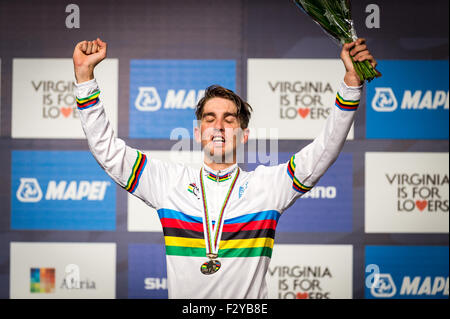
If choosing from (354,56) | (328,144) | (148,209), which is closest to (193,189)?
(328,144)

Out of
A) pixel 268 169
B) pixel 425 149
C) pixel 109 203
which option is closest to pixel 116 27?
pixel 109 203

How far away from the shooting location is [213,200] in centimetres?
155

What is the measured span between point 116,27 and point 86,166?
0.97m

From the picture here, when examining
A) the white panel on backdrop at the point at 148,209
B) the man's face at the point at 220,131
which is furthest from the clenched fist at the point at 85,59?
the white panel on backdrop at the point at 148,209

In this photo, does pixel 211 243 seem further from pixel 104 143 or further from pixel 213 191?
pixel 104 143

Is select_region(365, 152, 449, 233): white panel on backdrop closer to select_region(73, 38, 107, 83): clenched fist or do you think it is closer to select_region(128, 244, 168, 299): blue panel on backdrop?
select_region(128, 244, 168, 299): blue panel on backdrop

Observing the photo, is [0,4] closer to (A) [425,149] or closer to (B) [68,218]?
(B) [68,218]

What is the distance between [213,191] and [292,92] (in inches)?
59.8

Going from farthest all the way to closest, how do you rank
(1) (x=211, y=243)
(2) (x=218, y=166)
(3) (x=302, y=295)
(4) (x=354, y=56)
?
(3) (x=302, y=295), (2) (x=218, y=166), (1) (x=211, y=243), (4) (x=354, y=56)

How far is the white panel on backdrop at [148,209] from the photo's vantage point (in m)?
2.83

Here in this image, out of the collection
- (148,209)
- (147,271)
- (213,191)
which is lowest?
(147,271)

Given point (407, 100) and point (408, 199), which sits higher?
point (407, 100)

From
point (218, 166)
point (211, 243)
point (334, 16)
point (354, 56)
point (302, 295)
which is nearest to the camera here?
point (354, 56)

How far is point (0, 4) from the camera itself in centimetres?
290
